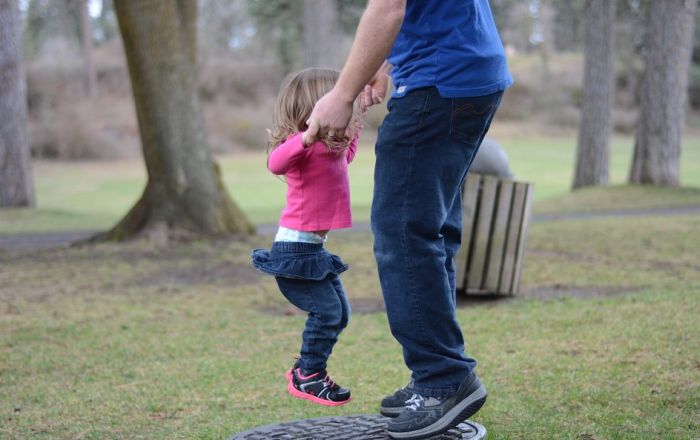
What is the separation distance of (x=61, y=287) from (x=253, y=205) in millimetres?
16586

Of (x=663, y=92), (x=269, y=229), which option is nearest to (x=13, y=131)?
(x=269, y=229)

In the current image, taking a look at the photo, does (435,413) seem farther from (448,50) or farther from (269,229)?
(269,229)

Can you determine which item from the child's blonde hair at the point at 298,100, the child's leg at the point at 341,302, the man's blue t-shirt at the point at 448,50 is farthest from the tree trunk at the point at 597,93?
the man's blue t-shirt at the point at 448,50

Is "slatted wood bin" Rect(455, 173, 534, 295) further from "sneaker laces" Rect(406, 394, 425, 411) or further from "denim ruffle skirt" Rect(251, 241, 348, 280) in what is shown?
"sneaker laces" Rect(406, 394, 425, 411)

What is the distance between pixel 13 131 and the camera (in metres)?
19.6

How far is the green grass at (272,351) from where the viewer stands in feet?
14.5

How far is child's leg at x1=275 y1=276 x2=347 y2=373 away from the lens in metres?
4.16

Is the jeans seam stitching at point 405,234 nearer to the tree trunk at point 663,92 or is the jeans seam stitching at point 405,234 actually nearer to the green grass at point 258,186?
the green grass at point 258,186

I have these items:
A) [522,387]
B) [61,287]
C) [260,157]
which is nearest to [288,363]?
[522,387]

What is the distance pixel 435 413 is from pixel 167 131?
29.0 ft

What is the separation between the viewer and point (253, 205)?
25.7 m

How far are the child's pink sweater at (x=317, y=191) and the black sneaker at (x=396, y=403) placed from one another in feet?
2.65

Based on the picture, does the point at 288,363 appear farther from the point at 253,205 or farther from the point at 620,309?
the point at 253,205

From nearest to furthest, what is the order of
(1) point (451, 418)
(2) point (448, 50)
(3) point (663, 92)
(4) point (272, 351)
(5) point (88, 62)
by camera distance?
1. (2) point (448, 50)
2. (1) point (451, 418)
3. (4) point (272, 351)
4. (3) point (663, 92)
5. (5) point (88, 62)
